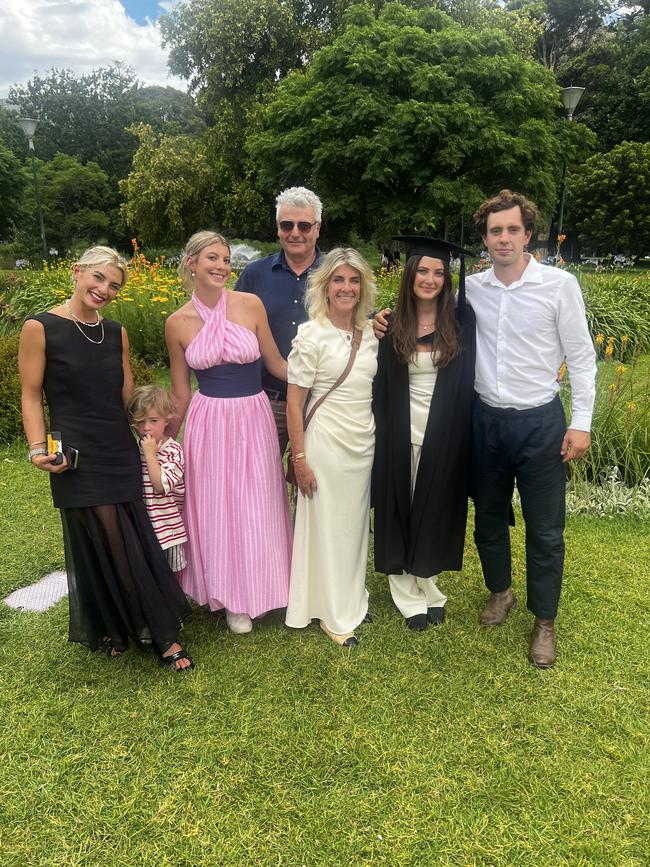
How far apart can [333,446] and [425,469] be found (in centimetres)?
51

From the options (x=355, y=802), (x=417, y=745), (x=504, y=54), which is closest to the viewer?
(x=355, y=802)

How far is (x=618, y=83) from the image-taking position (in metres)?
30.4

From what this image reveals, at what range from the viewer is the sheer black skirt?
2828mm

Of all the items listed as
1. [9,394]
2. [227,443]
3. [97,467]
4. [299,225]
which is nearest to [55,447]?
[97,467]

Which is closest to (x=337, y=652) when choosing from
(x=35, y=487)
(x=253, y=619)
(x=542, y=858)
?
(x=253, y=619)

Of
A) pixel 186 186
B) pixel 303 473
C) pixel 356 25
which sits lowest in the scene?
pixel 303 473

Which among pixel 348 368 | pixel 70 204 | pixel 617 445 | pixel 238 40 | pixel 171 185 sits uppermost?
pixel 238 40

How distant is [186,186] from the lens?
23828mm

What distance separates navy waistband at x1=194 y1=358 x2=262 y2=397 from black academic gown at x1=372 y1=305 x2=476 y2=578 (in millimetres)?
667

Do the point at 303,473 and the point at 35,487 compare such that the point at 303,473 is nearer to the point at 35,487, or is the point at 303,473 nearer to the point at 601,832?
the point at 601,832

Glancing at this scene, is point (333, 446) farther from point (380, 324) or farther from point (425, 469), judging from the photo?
point (380, 324)

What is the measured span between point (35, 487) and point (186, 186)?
21215mm

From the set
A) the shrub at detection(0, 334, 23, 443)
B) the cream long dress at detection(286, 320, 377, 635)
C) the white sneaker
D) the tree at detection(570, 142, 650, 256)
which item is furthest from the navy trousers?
the tree at detection(570, 142, 650, 256)

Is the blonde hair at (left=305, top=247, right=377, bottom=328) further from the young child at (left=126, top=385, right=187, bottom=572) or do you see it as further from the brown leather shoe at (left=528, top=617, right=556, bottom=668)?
the brown leather shoe at (left=528, top=617, right=556, bottom=668)
